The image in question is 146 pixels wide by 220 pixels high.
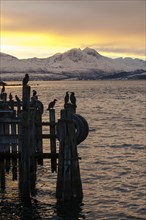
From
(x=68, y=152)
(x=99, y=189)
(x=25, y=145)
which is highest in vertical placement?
(x=25, y=145)

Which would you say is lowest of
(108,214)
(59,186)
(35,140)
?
(108,214)

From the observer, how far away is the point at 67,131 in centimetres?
1537

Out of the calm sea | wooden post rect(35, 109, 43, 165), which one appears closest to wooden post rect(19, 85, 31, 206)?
the calm sea

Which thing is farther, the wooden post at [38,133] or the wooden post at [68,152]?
the wooden post at [38,133]

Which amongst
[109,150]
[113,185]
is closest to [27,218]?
[113,185]

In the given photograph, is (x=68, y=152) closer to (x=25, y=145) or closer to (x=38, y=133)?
(x=25, y=145)

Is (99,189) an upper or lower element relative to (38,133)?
lower

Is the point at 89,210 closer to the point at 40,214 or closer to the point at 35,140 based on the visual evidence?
the point at 40,214

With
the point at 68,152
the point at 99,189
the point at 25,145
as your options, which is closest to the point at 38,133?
the point at 99,189

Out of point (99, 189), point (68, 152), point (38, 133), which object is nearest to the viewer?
point (68, 152)

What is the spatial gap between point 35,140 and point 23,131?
3733 millimetres

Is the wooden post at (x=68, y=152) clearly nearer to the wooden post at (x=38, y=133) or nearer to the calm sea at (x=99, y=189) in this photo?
the calm sea at (x=99, y=189)

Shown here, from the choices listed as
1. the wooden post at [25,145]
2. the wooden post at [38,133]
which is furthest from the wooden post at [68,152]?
the wooden post at [38,133]

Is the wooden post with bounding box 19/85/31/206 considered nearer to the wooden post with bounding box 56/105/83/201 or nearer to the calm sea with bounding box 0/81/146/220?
the wooden post with bounding box 56/105/83/201
